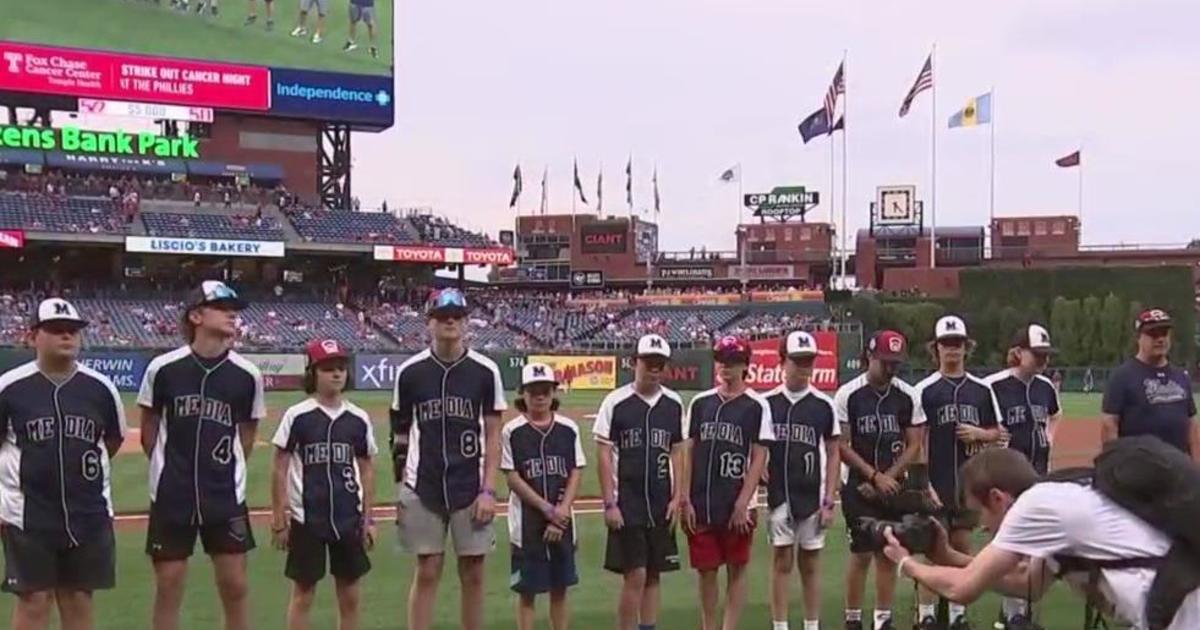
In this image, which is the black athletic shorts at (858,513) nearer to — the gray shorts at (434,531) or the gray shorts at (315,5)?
the gray shorts at (434,531)

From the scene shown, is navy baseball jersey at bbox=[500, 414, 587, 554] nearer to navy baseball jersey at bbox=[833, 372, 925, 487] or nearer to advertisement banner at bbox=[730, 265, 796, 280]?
navy baseball jersey at bbox=[833, 372, 925, 487]

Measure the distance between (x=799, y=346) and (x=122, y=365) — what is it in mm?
31558

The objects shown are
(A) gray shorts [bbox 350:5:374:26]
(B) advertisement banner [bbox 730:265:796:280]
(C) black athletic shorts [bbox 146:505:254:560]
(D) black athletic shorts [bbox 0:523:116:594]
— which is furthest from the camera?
(B) advertisement banner [bbox 730:265:796:280]

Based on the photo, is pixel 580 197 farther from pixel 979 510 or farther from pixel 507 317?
pixel 979 510

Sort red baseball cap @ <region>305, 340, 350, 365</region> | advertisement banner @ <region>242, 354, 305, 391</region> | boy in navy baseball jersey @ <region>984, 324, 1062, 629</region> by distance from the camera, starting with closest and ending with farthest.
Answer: red baseball cap @ <region>305, 340, 350, 365</region>
boy in navy baseball jersey @ <region>984, 324, 1062, 629</region>
advertisement banner @ <region>242, 354, 305, 391</region>

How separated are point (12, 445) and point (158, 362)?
2.63 ft

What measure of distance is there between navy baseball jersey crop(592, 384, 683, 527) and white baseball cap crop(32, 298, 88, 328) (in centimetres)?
300

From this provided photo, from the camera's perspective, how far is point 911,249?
73812 mm

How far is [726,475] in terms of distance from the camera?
7.81m

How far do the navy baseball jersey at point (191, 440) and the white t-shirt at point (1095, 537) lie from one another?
439 centimetres

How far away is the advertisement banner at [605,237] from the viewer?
80.6 m

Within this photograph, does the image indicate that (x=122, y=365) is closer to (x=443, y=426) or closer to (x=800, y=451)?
(x=443, y=426)

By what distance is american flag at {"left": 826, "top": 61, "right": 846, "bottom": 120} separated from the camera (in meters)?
49.9

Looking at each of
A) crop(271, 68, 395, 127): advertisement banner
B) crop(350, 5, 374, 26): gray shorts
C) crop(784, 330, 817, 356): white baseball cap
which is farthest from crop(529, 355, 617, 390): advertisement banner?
crop(784, 330, 817, 356): white baseball cap
